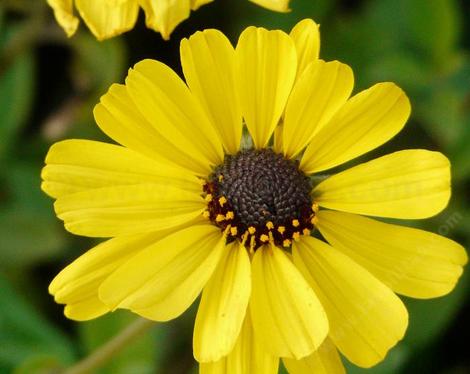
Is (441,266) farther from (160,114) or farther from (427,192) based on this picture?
(160,114)

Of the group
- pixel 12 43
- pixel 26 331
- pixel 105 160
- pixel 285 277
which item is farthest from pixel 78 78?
pixel 285 277

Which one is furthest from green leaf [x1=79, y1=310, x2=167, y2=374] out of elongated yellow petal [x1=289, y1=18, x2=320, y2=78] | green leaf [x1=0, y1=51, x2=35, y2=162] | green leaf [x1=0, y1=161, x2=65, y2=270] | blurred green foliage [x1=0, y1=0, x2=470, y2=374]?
elongated yellow petal [x1=289, y1=18, x2=320, y2=78]

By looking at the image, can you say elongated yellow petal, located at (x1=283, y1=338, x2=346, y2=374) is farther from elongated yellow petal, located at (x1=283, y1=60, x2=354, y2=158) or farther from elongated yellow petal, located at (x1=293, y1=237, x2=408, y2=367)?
elongated yellow petal, located at (x1=283, y1=60, x2=354, y2=158)

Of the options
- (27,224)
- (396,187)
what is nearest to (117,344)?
(396,187)

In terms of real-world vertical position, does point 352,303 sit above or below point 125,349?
above

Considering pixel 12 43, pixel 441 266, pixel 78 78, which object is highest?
pixel 441 266

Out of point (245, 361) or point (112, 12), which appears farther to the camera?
point (112, 12)

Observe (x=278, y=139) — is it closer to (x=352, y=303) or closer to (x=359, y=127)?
(x=359, y=127)
